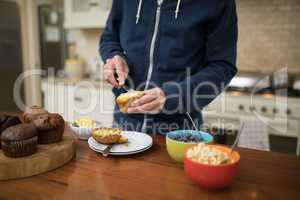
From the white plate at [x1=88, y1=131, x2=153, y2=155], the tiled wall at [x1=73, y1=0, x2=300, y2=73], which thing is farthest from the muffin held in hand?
the tiled wall at [x1=73, y1=0, x2=300, y2=73]

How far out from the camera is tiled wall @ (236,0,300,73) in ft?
8.27

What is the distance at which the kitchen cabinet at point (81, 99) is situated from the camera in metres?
2.78

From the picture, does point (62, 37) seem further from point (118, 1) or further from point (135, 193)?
point (135, 193)

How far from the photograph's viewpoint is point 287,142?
2.31 meters

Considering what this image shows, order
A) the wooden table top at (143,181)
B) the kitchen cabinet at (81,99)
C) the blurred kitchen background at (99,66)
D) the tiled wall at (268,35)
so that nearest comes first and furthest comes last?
the wooden table top at (143,181)
the blurred kitchen background at (99,66)
the tiled wall at (268,35)
the kitchen cabinet at (81,99)

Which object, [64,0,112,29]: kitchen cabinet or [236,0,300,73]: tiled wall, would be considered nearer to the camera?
[236,0,300,73]: tiled wall

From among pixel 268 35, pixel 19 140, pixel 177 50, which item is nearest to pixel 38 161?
pixel 19 140

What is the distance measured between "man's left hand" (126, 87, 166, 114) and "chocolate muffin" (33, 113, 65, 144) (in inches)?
9.4

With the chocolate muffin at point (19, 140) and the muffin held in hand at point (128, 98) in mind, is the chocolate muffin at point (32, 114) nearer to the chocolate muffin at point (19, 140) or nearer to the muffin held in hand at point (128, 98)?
the chocolate muffin at point (19, 140)

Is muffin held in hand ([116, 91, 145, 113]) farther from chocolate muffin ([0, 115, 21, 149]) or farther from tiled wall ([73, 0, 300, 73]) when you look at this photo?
tiled wall ([73, 0, 300, 73])

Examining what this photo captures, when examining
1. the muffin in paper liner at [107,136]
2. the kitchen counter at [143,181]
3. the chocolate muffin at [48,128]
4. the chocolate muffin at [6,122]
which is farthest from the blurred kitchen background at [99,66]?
the chocolate muffin at [6,122]

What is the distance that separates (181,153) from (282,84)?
1999mm

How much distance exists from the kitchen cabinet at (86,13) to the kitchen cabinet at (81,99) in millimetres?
625

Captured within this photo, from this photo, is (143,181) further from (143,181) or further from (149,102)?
(149,102)
